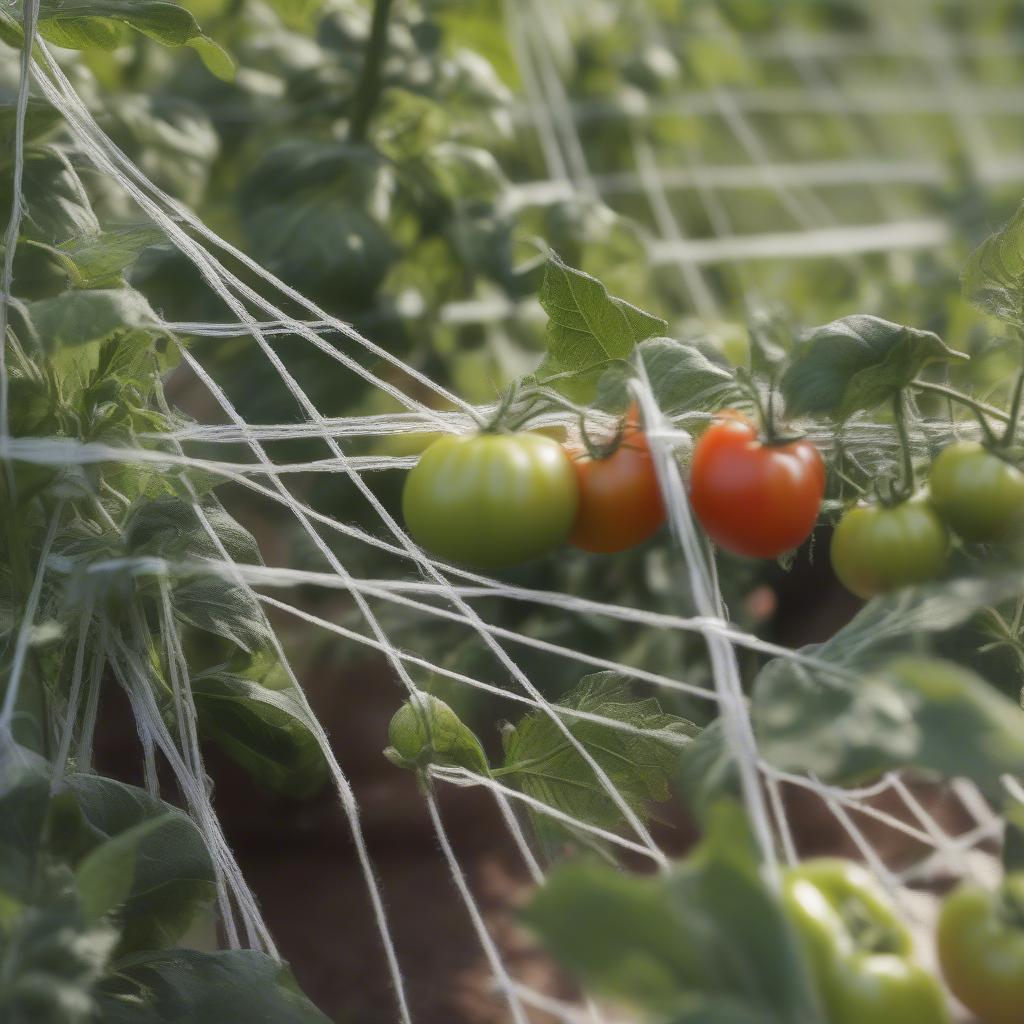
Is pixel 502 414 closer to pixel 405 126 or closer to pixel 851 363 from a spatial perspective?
pixel 851 363

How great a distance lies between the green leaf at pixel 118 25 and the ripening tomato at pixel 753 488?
350 millimetres

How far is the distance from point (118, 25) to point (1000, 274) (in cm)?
50

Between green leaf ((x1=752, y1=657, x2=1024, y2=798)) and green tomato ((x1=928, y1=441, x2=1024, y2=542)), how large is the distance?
128 mm

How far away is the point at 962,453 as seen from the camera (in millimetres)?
508

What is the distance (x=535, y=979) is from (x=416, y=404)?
0.66m

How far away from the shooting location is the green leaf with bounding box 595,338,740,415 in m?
0.53

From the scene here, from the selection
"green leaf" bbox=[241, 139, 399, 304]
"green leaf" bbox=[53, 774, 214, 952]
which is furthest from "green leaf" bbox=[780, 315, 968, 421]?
"green leaf" bbox=[241, 139, 399, 304]

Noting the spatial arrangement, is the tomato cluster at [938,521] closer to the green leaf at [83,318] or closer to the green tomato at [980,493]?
the green tomato at [980,493]

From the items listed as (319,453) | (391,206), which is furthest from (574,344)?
(391,206)

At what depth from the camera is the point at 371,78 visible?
3.52 ft

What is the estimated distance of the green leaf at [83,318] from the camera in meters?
0.50

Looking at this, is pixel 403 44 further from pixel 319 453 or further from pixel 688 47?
pixel 688 47

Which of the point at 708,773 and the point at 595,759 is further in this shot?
the point at 595,759

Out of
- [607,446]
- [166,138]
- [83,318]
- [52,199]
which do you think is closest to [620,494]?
[607,446]
